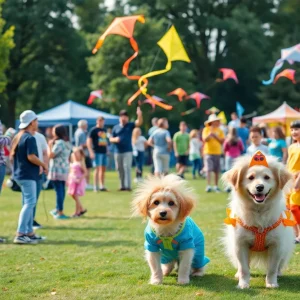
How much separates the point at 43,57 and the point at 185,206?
135ft

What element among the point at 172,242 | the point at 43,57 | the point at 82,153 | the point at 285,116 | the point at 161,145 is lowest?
the point at 172,242

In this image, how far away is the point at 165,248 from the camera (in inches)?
245

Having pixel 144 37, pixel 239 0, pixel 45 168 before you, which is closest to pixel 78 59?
pixel 144 37

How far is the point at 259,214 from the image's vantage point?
6066mm

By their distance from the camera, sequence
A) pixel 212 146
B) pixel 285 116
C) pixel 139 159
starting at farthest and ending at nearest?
1. pixel 139 159
2. pixel 285 116
3. pixel 212 146

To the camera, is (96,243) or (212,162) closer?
(96,243)

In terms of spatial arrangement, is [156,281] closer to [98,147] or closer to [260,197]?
[260,197]

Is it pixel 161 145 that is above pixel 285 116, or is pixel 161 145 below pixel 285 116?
below

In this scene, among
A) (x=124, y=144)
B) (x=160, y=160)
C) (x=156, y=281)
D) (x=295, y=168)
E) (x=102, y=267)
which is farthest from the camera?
(x=160, y=160)

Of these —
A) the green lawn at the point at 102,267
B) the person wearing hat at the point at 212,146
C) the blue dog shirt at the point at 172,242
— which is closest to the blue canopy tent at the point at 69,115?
the person wearing hat at the point at 212,146

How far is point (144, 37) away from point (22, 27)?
8.63 meters

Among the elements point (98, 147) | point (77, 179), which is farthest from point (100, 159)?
point (77, 179)

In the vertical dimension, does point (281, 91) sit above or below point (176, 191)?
above

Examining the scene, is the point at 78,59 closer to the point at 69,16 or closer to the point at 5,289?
the point at 69,16
